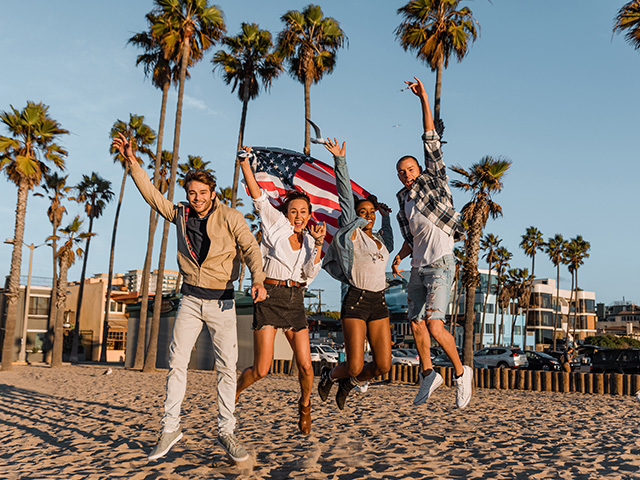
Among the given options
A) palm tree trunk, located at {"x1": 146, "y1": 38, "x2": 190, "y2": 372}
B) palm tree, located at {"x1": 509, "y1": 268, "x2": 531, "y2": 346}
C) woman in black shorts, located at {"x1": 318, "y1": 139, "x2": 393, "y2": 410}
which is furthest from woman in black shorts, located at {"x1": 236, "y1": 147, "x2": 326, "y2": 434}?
palm tree, located at {"x1": 509, "y1": 268, "x2": 531, "y2": 346}

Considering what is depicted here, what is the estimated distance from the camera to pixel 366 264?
5.82 m

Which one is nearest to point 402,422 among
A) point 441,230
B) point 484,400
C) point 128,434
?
point 128,434

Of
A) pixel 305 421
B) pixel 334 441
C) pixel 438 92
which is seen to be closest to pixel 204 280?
pixel 305 421

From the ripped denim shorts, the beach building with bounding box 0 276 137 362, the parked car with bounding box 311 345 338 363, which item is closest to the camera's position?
the ripped denim shorts

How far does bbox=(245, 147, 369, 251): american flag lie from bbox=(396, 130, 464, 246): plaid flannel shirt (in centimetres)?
126

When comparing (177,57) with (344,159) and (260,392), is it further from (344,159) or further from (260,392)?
(344,159)

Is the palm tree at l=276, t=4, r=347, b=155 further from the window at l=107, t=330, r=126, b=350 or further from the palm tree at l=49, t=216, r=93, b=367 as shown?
the window at l=107, t=330, r=126, b=350

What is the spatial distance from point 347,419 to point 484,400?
633 cm

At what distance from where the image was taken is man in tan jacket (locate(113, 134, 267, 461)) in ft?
16.5

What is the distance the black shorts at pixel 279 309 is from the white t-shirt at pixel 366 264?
24.6 inches

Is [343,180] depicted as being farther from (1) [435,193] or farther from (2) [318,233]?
(1) [435,193]

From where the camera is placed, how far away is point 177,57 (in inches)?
1128

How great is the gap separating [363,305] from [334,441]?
248 cm

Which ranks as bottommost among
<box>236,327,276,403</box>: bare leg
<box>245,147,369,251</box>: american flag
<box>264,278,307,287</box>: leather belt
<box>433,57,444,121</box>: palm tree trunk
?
<box>236,327,276,403</box>: bare leg
